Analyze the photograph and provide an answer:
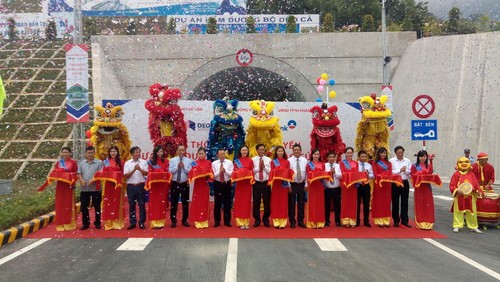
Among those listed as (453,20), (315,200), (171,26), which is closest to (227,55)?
(171,26)

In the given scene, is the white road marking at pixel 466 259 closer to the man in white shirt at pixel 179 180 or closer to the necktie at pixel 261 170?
the necktie at pixel 261 170

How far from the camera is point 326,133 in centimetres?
1002

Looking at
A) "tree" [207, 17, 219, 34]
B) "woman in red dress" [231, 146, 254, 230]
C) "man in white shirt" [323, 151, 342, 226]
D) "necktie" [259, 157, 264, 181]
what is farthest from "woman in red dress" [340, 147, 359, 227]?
"tree" [207, 17, 219, 34]

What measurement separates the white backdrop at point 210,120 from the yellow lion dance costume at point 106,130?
971mm

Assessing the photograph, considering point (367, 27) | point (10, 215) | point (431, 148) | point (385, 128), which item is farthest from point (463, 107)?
point (10, 215)

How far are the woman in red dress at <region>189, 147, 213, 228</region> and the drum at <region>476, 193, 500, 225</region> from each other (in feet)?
15.8

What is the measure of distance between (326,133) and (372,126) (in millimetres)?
1030

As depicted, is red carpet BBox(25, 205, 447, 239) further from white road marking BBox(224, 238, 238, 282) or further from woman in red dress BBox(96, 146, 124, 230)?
white road marking BBox(224, 238, 238, 282)

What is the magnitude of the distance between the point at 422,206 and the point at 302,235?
2269mm

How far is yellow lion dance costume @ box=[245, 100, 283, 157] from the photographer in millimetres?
9930

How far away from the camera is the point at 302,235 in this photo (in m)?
7.82

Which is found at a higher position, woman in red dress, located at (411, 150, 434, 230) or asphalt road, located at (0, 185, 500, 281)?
woman in red dress, located at (411, 150, 434, 230)

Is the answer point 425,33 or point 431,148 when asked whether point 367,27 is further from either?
point 431,148

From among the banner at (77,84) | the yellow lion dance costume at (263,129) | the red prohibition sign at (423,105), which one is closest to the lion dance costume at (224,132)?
the yellow lion dance costume at (263,129)
